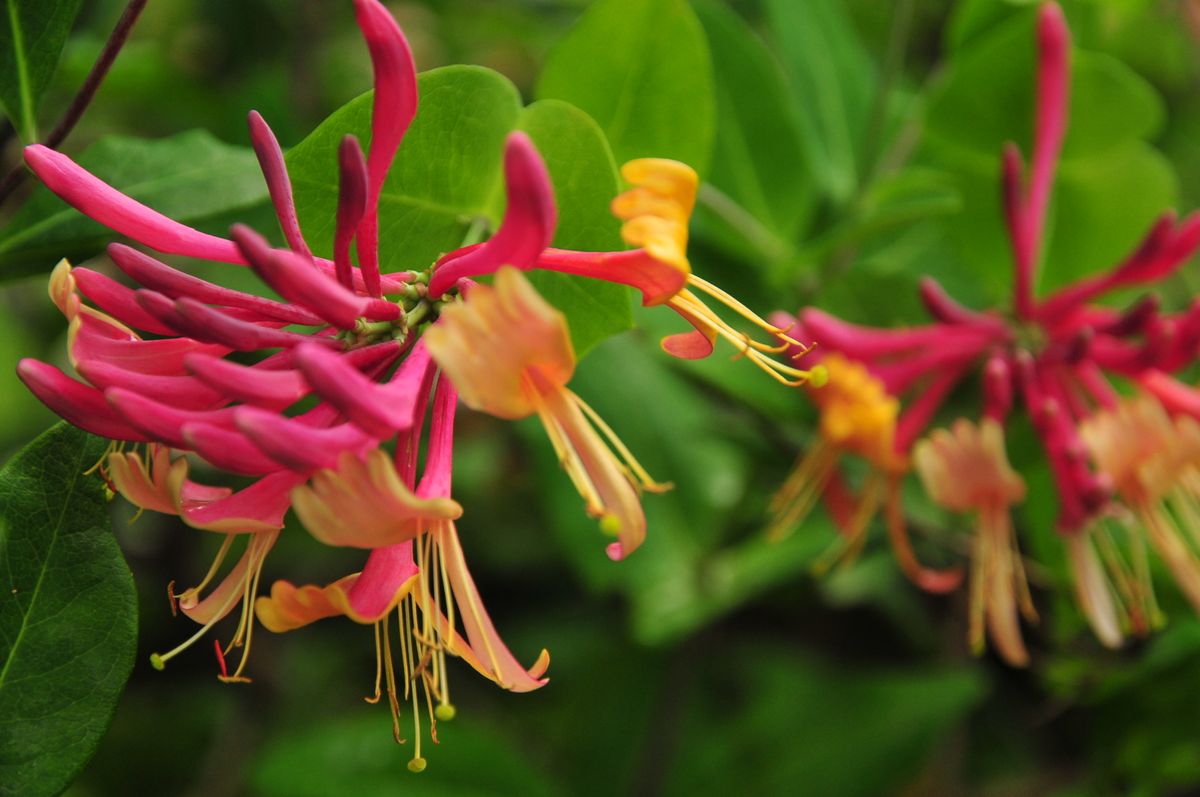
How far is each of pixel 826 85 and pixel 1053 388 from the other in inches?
16.6

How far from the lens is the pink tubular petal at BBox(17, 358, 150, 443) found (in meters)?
0.52

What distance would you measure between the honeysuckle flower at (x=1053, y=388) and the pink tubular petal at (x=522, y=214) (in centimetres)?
44

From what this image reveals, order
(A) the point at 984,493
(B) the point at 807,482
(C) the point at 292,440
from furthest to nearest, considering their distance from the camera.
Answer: (B) the point at 807,482 < (A) the point at 984,493 < (C) the point at 292,440

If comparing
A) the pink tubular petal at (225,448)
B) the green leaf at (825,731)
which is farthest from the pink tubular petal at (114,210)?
Answer: the green leaf at (825,731)

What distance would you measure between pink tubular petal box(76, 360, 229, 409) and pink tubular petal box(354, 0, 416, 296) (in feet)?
0.34

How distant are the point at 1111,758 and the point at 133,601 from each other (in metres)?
1.05

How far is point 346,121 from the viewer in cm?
63

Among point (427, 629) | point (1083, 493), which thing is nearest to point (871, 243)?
point (1083, 493)

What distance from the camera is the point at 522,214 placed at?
0.49 meters

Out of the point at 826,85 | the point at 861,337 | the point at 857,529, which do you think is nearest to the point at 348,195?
the point at 861,337

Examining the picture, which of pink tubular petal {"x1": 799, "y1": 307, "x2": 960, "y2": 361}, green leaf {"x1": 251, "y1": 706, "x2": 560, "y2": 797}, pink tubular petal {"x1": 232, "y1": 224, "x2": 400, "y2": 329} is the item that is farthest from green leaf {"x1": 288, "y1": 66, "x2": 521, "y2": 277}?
green leaf {"x1": 251, "y1": 706, "x2": 560, "y2": 797}

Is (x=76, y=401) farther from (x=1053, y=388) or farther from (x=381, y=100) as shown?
(x=1053, y=388)

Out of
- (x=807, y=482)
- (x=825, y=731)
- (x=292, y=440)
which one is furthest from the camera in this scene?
(x=825, y=731)

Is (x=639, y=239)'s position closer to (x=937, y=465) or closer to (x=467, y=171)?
(x=467, y=171)
